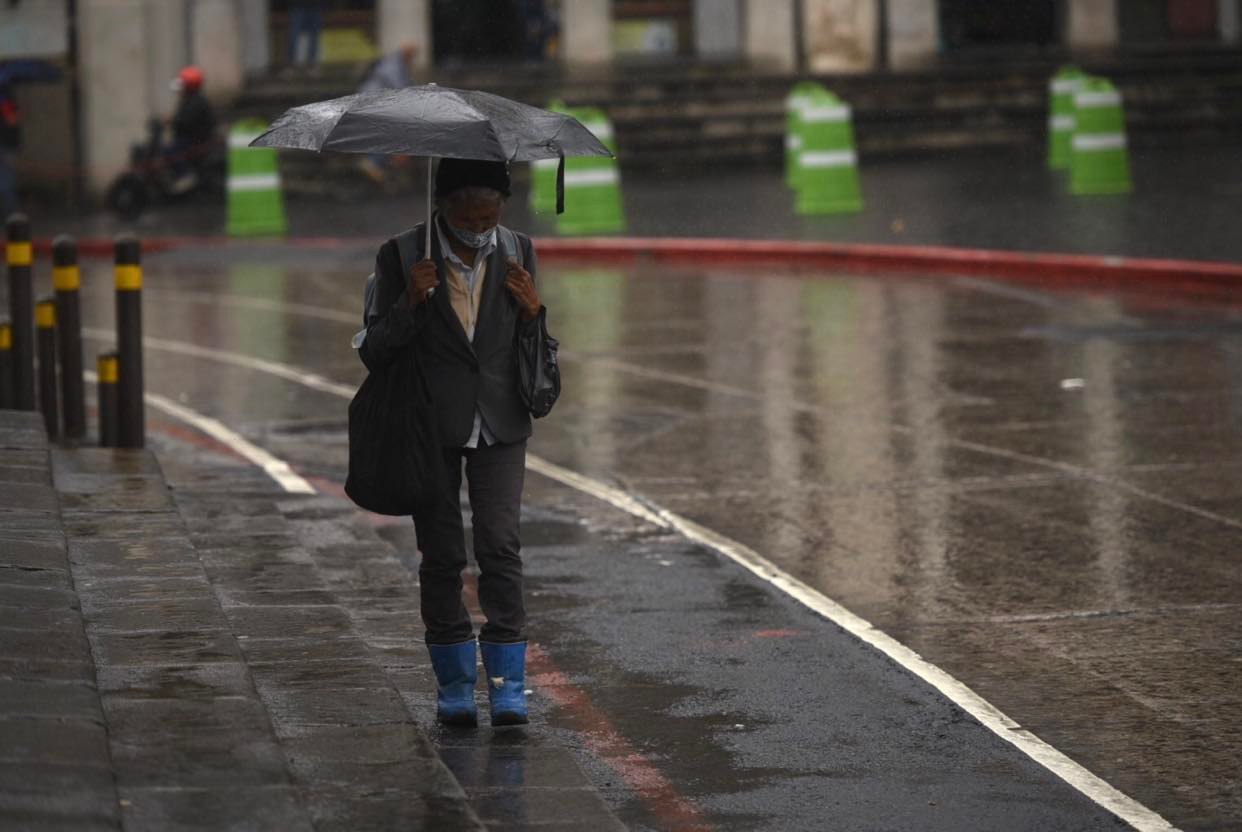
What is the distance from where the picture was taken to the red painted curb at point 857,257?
19281 mm

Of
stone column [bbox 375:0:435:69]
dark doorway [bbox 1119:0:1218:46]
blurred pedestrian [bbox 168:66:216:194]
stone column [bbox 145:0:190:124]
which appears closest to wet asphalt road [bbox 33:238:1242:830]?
Result: blurred pedestrian [bbox 168:66:216:194]

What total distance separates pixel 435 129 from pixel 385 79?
2578cm

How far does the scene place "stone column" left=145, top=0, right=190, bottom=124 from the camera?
3306 centimetres

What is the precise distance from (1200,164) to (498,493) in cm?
2438

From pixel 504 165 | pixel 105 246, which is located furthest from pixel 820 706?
pixel 105 246

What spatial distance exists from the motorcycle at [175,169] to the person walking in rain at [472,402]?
76.7ft

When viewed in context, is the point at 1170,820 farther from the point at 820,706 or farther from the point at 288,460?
the point at 288,460

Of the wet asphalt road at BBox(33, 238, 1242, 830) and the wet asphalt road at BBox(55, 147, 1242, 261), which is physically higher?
the wet asphalt road at BBox(55, 147, 1242, 261)

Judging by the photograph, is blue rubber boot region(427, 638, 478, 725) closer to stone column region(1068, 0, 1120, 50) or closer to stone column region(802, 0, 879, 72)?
stone column region(802, 0, 879, 72)

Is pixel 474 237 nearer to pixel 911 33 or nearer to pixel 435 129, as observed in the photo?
pixel 435 129

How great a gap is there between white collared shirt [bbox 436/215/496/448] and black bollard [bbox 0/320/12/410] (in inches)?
226

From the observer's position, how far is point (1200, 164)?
29953 millimetres

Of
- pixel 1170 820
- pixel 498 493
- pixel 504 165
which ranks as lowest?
pixel 1170 820

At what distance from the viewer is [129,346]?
37.7 ft
